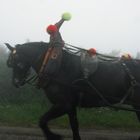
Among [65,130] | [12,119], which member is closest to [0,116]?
[12,119]

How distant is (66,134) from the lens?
8703 millimetres

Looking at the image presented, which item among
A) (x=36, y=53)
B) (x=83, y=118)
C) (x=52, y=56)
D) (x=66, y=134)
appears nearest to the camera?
(x=52, y=56)

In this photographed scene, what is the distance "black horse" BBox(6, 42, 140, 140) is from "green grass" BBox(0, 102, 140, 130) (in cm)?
248

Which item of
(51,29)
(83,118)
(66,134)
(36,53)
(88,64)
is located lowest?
(83,118)

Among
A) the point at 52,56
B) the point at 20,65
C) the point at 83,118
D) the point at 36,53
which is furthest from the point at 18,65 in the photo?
the point at 83,118

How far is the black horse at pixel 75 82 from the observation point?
703cm

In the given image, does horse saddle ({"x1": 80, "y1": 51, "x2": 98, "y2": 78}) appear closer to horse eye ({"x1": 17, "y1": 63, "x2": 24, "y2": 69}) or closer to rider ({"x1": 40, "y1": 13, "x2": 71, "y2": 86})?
rider ({"x1": 40, "y1": 13, "x2": 71, "y2": 86})

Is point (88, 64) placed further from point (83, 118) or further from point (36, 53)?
→ point (83, 118)

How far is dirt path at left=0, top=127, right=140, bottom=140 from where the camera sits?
8344 millimetres

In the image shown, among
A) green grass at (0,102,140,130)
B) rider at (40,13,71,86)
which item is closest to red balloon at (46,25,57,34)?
rider at (40,13,71,86)

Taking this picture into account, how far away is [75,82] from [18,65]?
99 centimetres

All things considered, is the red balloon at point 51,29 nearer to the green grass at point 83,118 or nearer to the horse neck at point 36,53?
the horse neck at point 36,53

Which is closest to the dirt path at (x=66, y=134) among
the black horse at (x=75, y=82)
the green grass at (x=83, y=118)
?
the green grass at (x=83, y=118)

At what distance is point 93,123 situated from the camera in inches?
391
